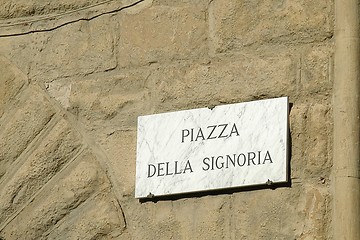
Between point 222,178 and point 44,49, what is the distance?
0.87 meters

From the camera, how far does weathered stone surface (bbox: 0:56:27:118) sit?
5066mm

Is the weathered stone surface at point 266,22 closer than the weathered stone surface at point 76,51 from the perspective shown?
Yes

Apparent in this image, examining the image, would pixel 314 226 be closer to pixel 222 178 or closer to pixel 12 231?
pixel 222 178

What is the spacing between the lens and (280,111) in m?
4.58

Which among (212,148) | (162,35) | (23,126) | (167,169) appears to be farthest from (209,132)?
(23,126)

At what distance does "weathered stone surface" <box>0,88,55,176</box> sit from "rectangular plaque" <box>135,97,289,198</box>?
0.38 meters

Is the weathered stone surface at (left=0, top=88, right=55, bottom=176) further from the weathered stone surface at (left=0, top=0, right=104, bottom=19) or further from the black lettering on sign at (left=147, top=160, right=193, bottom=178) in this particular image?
the black lettering on sign at (left=147, top=160, right=193, bottom=178)

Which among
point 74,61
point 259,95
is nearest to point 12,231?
point 74,61

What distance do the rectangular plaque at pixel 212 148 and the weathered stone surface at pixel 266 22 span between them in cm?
21

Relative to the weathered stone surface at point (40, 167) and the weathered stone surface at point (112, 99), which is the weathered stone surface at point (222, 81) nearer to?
the weathered stone surface at point (112, 99)

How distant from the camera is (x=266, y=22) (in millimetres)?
4719

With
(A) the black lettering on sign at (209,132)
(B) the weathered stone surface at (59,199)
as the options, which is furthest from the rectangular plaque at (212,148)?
(B) the weathered stone surface at (59,199)

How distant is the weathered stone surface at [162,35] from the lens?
190 inches

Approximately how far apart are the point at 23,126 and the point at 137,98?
0.41 m
